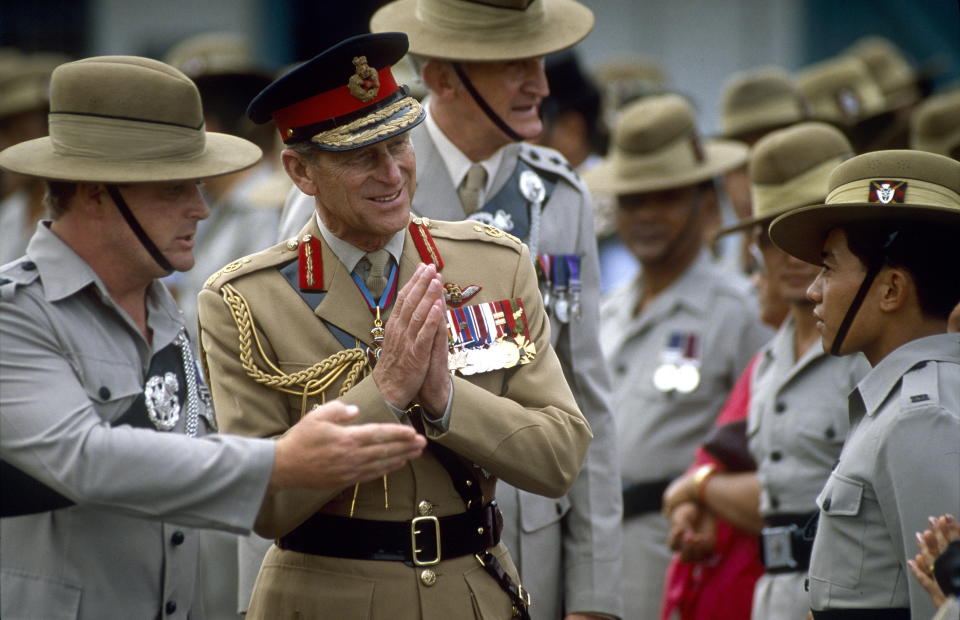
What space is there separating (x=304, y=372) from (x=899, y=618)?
5.14ft

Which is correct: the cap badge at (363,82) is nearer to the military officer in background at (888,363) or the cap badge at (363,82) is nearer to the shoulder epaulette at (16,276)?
the shoulder epaulette at (16,276)

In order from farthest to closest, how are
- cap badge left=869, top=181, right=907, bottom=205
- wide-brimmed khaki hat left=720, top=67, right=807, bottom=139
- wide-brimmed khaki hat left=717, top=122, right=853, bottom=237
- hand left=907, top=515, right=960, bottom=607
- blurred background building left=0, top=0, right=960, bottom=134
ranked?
blurred background building left=0, top=0, right=960, bottom=134
wide-brimmed khaki hat left=720, top=67, right=807, bottom=139
wide-brimmed khaki hat left=717, top=122, right=853, bottom=237
cap badge left=869, top=181, right=907, bottom=205
hand left=907, top=515, right=960, bottom=607

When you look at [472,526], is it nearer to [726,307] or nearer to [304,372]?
[304,372]

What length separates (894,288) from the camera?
12.1 ft

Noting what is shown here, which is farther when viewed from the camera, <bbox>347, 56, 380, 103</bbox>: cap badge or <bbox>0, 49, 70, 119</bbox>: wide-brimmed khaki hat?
<bbox>0, 49, 70, 119</bbox>: wide-brimmed khaki hat

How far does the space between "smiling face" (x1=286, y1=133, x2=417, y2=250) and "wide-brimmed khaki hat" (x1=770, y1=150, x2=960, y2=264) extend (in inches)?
42.1

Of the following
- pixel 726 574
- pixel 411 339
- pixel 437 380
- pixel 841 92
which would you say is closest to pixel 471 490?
pixel 437 380

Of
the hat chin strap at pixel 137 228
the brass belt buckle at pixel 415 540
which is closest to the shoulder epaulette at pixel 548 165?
the hat chin strap at pixel 137 228

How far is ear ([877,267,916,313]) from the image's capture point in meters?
3.67

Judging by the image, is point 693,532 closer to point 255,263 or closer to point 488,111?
point 488,111

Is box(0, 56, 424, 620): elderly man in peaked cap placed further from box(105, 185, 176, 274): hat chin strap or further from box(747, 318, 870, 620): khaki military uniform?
box(747, 318, 870, 620): khaki military uniform

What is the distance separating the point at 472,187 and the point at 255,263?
1062 millimetres

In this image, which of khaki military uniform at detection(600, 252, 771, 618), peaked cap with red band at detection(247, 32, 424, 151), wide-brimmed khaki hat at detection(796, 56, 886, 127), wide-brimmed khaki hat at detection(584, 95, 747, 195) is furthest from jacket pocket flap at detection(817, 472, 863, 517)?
wide-brimmed khaki hat at detection(796, 56, 886, 127)

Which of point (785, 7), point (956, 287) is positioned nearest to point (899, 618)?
point (956, 287)
